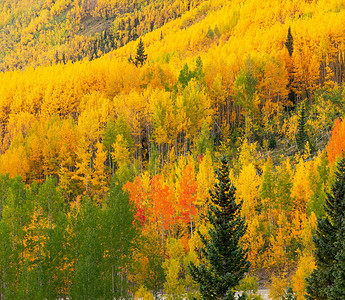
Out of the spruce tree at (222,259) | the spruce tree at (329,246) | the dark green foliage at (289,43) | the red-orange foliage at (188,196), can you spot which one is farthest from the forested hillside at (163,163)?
the spruce tree at (222,259)

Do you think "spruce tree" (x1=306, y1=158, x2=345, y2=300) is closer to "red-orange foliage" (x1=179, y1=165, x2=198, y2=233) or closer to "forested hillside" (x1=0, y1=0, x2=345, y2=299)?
"forested hillside" (x1=0, y1=0, x2=345, y2=299)

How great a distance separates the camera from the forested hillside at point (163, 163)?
35.4 meters

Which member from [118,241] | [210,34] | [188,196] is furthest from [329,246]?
[210,34]

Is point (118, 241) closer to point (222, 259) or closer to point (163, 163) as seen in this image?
point (222, 259)

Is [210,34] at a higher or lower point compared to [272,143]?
higher

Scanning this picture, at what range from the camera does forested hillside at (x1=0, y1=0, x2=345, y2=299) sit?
1393 inches

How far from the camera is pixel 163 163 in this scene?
201 ft

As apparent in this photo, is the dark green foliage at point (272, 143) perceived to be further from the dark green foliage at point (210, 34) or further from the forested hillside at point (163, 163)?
the dark green foliage at point (210, 34)

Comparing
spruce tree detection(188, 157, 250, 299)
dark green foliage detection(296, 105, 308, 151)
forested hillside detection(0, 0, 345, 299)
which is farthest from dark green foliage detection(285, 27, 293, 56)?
spruce tree detection(188, 157, 250, 299)

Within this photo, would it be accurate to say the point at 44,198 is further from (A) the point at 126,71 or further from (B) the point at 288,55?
(B) the point at 288,55

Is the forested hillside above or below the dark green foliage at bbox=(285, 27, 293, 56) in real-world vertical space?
below

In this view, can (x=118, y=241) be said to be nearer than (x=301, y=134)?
Yes

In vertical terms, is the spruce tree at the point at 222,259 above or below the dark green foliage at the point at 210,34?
below

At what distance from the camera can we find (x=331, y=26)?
83.9 metres
